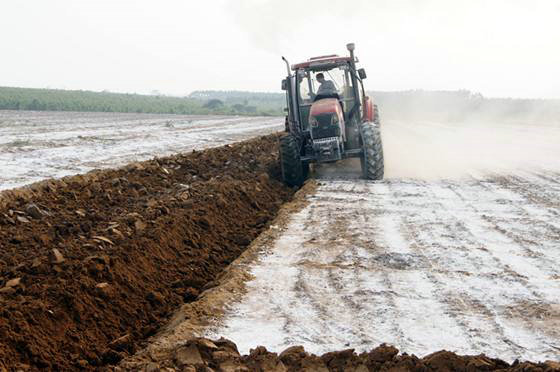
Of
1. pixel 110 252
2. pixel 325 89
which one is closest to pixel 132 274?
pixel 110 252

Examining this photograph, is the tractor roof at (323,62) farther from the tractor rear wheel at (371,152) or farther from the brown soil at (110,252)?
the brown soil at (110,252)

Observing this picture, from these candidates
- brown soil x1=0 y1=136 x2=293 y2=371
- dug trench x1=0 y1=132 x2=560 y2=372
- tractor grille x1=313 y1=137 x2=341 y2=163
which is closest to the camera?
dug trench x1=0 y1=132 x2=560 y2=372

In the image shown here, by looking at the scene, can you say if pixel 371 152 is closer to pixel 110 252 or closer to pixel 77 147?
pixel 110 252

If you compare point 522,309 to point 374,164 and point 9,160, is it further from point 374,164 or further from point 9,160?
point 9,160

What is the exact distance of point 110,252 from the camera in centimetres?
693

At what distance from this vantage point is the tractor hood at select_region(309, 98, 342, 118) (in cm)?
1351

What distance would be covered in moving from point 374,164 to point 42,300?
888 centimetres

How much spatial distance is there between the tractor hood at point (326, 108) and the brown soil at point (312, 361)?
356 inches

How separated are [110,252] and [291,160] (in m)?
7.05

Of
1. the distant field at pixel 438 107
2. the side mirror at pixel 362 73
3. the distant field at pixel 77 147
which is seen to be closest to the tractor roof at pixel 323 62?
the side mirror at pixel 362 73

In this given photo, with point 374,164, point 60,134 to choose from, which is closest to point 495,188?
point 374,164

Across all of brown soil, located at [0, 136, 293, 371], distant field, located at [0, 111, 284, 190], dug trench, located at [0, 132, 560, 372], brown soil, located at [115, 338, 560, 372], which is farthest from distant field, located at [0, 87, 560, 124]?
brown soil, located at [115, 338, 560, 372]

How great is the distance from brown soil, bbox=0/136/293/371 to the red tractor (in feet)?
3.32

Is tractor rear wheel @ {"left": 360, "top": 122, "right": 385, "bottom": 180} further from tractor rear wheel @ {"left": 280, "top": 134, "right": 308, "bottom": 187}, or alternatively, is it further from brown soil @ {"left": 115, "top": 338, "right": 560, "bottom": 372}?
brown soil @ {"left": 115, "top": 338, "right": 560, "bottom": 372}
